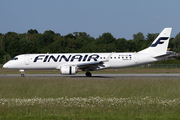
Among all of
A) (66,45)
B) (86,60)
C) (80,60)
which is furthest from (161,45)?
(66,45)

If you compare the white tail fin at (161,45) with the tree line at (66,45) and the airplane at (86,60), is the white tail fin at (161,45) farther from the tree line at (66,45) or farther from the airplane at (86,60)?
the tree line at (66,45)

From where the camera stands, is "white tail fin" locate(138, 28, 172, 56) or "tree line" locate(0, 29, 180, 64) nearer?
"white tail fin" locate(138, 28, 172, 56)

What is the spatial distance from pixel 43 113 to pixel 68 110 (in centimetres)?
110

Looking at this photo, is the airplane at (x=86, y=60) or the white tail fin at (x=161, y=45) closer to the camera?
the airplane at (x=86, y=60)

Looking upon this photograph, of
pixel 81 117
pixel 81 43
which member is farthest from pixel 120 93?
pixel 81 43

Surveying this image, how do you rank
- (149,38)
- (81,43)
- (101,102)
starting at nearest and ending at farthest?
1. (101,102)
2. (81,43)
3. (149,38)

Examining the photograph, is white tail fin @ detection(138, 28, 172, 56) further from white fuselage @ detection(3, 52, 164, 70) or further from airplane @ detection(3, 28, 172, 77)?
white fuselage @ detection(3, 52, 164, 70)

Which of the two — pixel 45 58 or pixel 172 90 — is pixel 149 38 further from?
pixel 172 90

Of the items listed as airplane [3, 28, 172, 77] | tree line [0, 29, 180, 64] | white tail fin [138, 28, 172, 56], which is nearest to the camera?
airplane [3, 28, 172, 77]

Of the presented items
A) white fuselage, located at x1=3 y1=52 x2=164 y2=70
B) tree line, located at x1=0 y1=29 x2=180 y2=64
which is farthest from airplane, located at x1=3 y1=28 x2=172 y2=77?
tree line, located at x1=0 y1=29 x2=180 y2=64

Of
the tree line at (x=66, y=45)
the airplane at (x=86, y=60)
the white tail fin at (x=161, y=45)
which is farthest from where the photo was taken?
the tree line at (x=66, y=45)

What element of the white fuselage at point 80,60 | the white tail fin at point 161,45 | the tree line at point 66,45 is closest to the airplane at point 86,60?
the white fuselage at point 80,60

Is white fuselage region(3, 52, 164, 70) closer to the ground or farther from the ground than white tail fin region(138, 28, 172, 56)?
closer to the ground

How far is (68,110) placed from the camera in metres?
11.1
